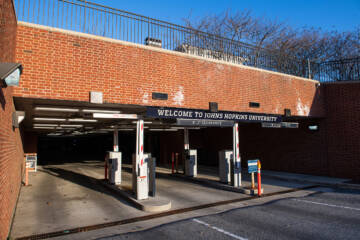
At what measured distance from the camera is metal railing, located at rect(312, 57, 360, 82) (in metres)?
14.5

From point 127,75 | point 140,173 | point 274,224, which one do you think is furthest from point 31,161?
point 274,224

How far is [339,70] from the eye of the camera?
15.3 meters

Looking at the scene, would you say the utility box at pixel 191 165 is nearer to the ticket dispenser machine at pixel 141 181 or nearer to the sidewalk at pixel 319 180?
the sidewalk at pixel 319 180

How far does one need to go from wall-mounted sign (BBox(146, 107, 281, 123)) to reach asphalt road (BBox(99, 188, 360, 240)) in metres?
3.64

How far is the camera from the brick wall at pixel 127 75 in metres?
7.24

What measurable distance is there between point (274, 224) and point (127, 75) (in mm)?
6259

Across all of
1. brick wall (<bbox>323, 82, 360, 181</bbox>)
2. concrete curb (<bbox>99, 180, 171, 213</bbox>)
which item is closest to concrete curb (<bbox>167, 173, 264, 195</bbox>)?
concrete curb (<bbox>99, 180, 171, 213</bbox>)

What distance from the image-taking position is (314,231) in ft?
19.8

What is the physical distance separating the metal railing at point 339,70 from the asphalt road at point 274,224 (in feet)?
29.2

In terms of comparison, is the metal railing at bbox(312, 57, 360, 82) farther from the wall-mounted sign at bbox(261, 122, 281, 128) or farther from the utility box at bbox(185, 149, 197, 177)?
the utility box at bbox(185, 149, 197, 177)

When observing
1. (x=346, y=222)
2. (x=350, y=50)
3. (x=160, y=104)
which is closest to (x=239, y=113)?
(x=160, y=104)

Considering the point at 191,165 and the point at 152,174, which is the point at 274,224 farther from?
the point at 191,165

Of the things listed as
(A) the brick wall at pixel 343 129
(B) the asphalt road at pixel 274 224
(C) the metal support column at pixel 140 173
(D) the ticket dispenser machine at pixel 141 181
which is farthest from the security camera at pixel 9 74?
(A) the brick wall at pixel 343 129

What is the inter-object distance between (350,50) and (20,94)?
91.1 ft
